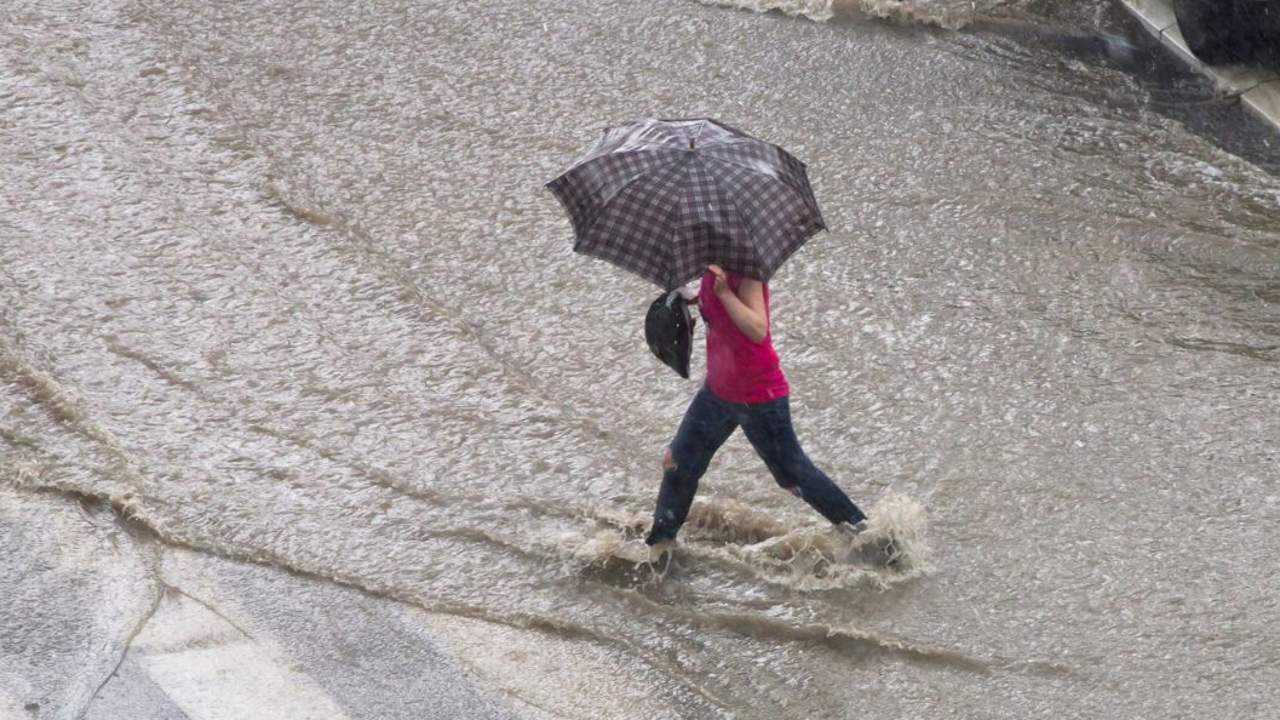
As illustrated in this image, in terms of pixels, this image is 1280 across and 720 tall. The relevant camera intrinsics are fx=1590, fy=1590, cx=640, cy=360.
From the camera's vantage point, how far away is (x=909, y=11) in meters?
10.3

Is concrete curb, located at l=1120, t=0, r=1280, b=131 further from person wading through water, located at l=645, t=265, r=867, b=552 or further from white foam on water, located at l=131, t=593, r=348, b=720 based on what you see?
white foam on water, located at l=131, t=593, r=348, b=720

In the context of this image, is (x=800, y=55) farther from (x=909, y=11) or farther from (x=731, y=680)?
(x=731, y=680)

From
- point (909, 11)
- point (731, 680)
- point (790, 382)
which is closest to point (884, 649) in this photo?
point (731, 680)

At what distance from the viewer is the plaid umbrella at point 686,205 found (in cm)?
470

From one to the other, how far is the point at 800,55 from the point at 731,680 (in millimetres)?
5437

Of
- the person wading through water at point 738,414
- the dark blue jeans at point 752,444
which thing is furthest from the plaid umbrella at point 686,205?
the dark blue jeans at point 752,444

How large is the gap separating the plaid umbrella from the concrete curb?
5129mm

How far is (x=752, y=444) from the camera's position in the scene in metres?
5.49

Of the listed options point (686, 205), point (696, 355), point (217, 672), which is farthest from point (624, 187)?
point (696, 355)

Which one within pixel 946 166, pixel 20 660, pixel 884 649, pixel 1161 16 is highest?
pixel 1161 16

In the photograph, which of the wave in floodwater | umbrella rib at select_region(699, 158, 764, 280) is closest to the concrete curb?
the wave in floodwater

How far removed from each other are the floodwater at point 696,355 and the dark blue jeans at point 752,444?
0.26m

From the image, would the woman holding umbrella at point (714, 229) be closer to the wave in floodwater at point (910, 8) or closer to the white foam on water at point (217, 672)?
the white foam on water at point (217, 672)

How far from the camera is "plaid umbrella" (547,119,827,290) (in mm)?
4703
